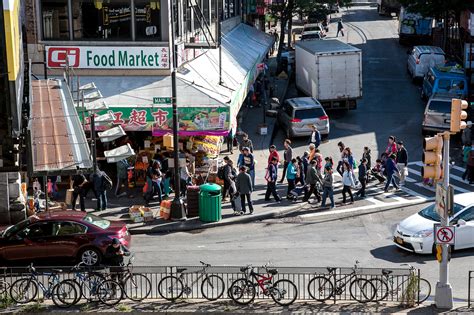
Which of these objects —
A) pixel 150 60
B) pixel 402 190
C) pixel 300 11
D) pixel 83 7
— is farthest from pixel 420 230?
pixel 300 11

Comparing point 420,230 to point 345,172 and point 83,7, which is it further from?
point 83,7

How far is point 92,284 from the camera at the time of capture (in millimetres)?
18812

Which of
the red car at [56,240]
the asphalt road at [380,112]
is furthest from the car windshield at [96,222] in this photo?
the asphalt road at [380,112]

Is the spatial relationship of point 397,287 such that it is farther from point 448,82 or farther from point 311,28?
point 311,28

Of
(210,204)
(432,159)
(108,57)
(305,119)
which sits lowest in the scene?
(210,204)

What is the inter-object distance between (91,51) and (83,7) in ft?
5.15

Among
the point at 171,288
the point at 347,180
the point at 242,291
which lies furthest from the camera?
the point at 347,180

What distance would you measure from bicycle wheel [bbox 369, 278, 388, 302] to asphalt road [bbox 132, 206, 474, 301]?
2038 mm

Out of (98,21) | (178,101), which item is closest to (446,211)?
(178,101)

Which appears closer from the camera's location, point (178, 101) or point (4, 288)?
point (4, 288)

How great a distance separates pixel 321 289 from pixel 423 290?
9.08 ft

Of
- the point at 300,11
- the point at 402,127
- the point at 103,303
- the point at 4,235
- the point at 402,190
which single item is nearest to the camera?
the point at 103,303

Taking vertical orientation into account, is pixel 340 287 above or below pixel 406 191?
above

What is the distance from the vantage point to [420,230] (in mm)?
22844
